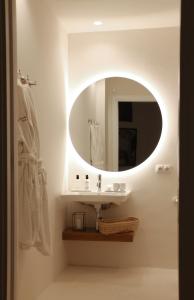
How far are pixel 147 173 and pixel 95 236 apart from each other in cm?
82

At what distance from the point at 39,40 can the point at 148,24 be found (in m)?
1.28

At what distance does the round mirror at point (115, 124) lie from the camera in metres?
3.64

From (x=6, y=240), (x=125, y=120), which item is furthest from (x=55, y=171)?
(x=6, y=240)

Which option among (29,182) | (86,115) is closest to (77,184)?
(86,115)

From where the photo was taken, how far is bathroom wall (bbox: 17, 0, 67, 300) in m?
2.47

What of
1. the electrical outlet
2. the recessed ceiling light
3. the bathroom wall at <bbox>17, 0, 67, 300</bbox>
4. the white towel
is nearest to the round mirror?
the white towel

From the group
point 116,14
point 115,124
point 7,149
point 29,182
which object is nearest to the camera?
point 7,149

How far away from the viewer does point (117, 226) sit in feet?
11.2

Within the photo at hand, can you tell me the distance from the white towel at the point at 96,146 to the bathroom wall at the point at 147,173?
0.09 meters

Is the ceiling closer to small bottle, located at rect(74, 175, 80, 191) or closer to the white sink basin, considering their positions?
small bottle, located at rect(74, 175, 80, 191)

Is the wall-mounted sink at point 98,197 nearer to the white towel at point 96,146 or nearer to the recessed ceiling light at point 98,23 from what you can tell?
the white towel at point 96,146

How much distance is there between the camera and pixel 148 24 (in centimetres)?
353

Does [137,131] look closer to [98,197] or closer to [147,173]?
[147,173]

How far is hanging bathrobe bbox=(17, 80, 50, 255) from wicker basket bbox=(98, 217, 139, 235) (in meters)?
1.05
